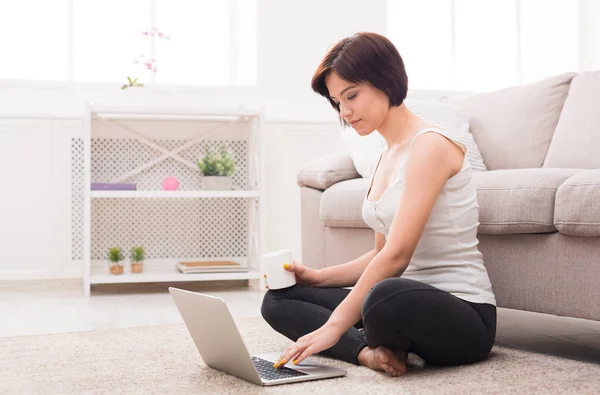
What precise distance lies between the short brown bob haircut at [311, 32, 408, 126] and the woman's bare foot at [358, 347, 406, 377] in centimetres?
59

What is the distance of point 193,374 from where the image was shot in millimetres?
1708

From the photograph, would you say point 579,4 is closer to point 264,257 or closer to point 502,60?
point 502,60

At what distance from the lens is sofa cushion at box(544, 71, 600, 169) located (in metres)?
2.53

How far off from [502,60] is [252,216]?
1965mm

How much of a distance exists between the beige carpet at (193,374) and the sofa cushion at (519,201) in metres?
0.33

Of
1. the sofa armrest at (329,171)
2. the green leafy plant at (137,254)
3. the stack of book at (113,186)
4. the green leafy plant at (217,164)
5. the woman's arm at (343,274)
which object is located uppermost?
the green leafy plant at (217,164)

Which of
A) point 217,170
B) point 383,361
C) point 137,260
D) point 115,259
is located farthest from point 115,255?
point 383,361

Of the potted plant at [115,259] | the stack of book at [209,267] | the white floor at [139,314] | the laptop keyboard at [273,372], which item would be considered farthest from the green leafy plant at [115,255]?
the laptop keyboard at [273,372]

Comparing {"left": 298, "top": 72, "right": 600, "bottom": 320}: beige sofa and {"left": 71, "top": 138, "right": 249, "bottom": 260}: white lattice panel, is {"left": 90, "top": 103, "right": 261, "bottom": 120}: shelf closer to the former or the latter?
{"left": 71, "top": 138, "right": 249, "bottom": 260}: white lattice panel

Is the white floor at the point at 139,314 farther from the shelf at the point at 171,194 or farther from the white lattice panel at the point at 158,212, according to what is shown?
the shelf at the point at 171,194

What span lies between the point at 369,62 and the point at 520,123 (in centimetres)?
137

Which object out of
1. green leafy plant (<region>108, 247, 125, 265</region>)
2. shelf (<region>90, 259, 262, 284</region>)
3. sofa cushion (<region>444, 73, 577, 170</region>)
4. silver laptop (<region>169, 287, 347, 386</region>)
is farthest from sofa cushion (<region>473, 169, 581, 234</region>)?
green leafy plant (<region>108, 247, 125, 265</region>)

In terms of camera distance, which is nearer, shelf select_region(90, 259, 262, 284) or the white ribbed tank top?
the white ribbed tank top

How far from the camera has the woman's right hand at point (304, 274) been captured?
190 cm
